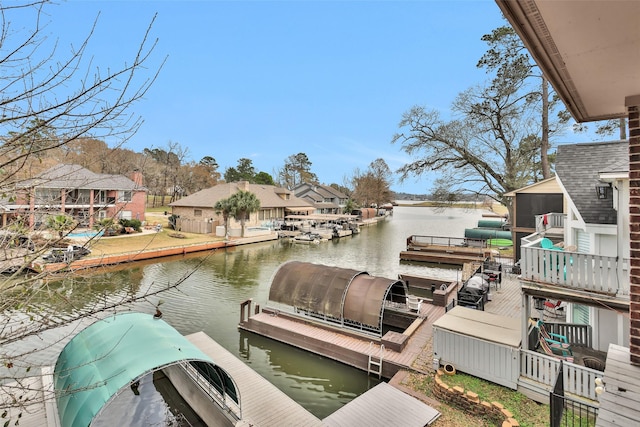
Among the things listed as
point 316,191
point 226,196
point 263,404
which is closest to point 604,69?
point 263,404

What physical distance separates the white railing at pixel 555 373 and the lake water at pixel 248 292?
12.8ft

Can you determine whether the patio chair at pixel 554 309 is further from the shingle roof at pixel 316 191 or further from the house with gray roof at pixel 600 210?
the shingle roof at pixel 316 191

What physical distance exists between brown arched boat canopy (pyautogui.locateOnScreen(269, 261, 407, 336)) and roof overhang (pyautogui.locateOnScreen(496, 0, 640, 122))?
8.53 meters

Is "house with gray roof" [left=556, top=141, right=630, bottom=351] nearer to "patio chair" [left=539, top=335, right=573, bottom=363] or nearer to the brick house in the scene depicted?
"patio chair" [left=539, top=335, right=573, bottom=363]

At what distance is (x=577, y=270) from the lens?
6438 mm

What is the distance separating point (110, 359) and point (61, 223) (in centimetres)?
424

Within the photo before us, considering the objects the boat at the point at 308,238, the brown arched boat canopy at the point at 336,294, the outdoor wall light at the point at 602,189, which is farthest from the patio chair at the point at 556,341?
the boat at the point at 308,238

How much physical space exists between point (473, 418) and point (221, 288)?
1381cm

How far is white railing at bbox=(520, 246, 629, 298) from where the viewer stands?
19.9ft

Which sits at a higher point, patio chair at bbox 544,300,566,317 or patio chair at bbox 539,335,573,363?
patio chair at bbox 539,335,573,363

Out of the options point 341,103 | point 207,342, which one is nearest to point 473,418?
point 207,342

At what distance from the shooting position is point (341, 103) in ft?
259

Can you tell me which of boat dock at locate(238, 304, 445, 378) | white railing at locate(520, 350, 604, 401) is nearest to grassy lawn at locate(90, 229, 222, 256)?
boat dock at locate(238, 304, 445, 378)

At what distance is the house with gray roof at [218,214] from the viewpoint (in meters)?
35.4
